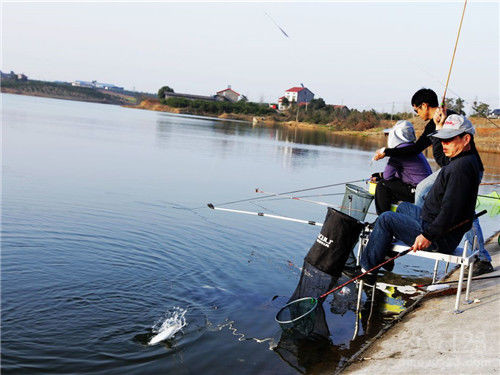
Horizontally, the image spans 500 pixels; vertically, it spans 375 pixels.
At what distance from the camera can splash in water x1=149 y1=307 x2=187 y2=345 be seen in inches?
212

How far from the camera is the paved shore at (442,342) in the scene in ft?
13.4

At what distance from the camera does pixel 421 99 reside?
273 inches

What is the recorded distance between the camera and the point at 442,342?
4543mm

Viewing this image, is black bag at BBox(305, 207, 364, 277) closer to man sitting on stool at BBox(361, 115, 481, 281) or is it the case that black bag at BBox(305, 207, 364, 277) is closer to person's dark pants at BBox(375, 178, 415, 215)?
man sitting on stool at BBox(361, 115, 481, 281)

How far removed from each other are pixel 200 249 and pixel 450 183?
517 cm

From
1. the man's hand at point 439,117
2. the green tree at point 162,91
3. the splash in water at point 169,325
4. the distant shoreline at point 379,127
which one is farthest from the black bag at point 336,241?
the green tree at point 162,91

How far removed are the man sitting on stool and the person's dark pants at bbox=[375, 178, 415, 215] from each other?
1626 mm

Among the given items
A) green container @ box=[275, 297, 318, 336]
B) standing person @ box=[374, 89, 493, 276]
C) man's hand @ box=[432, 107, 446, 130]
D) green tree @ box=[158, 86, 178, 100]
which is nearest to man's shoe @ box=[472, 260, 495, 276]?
standing person @ box=[374, 89, 493, 276]

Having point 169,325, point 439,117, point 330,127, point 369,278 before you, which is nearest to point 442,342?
point 369,278

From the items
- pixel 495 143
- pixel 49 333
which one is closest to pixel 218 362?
pixel 49 333

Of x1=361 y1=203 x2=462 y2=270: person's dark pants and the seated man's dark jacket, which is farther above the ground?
the seated man's dark jacket

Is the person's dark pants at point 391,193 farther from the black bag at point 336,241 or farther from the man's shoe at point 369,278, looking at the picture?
the black bag at point 336,241

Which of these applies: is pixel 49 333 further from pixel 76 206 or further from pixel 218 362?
pixel 76 206

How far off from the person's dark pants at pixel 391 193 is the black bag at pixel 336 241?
179 cm
